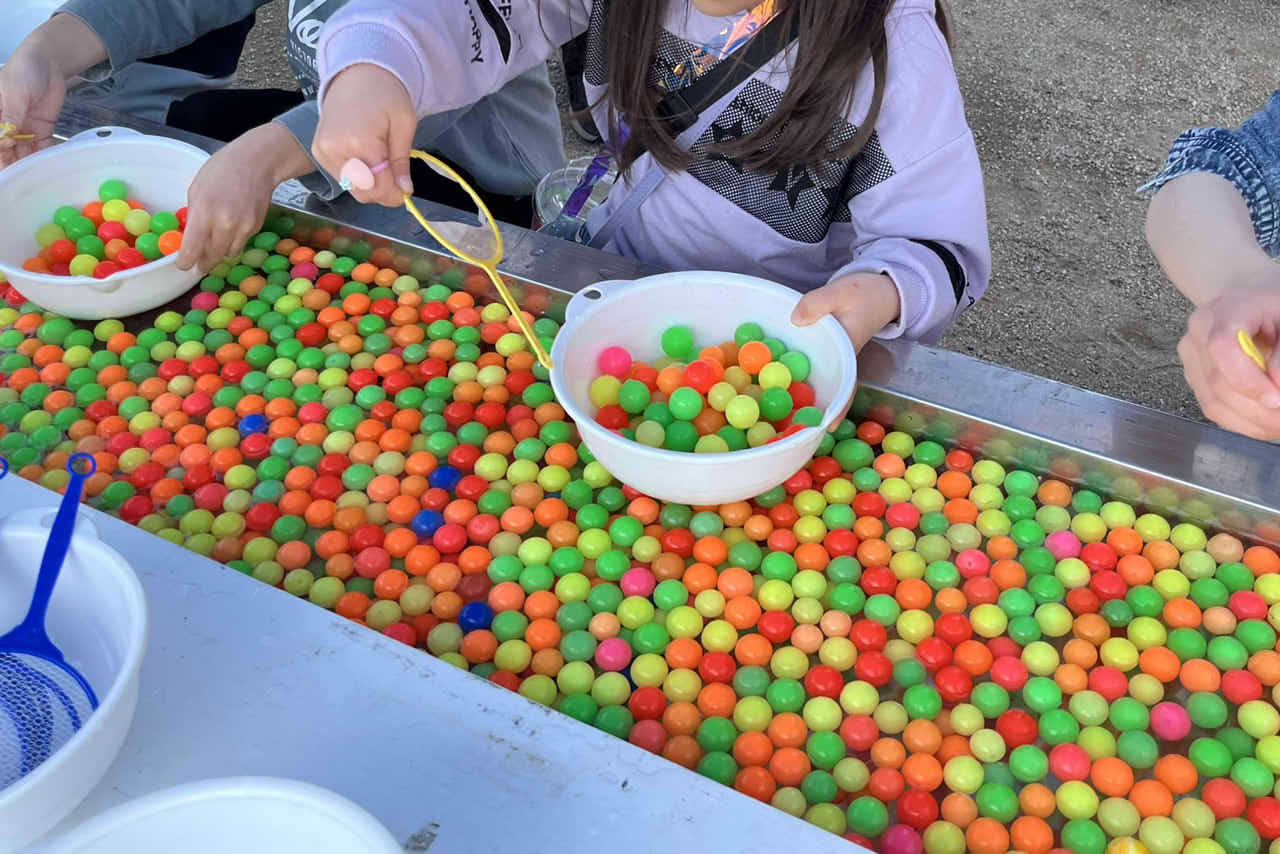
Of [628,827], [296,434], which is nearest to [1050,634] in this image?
[628,827]

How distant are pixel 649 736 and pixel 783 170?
644 mm

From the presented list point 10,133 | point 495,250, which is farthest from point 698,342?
point 10,133

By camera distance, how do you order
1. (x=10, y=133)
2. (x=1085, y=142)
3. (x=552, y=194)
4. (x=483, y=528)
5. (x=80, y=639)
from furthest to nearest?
(x=1085, y=142) < (x=552, y=194) < (x=10, y=133) < (x=483, y=528) < (x=80, y=639)

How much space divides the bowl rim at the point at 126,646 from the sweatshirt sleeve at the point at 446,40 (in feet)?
1.65

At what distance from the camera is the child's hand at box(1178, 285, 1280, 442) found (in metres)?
0.69

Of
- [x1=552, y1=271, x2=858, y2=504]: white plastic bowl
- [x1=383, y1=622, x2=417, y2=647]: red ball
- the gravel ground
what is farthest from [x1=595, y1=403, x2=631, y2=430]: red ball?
the gravel ground

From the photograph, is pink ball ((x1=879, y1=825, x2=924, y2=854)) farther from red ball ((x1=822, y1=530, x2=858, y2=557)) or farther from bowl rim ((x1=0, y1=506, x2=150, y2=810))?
bowl rim ((x1=0, y1=506, x2=150, y2=810))

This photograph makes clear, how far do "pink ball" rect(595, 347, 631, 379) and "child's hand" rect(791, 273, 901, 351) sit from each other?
0.49 ft

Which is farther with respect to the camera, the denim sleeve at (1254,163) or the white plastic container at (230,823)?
the denim sleeve at (1254,163)

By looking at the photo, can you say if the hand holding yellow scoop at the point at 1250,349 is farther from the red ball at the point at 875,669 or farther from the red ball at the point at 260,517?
the red ball at the point at 260,517

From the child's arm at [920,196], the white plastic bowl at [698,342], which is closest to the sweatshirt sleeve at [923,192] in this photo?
the child's arm at [920,196]

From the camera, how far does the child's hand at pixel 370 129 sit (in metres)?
0.86

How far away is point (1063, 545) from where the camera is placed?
0.81 metres

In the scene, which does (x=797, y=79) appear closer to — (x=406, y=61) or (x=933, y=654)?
(x=406, y=61)
